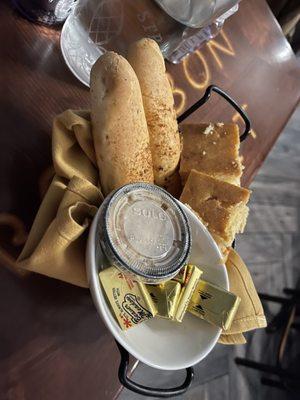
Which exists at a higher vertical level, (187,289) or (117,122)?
(117,122)

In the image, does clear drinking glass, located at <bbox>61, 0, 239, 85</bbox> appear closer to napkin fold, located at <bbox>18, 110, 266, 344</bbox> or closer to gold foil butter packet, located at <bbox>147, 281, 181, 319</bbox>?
napkin fold, located at <bbox>18, 110, 266, 344</bbox>

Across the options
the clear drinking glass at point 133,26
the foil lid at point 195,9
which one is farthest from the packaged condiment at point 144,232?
the foil lid at point 195,9

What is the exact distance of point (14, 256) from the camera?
0.37 m

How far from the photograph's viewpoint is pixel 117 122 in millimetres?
367

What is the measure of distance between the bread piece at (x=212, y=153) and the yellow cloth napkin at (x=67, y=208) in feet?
0.34

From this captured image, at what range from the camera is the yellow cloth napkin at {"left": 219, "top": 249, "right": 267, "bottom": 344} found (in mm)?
409

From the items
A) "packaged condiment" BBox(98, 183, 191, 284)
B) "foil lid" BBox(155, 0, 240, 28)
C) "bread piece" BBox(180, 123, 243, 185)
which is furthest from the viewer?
"foil lid" BBox(155, 0, 240, 28)

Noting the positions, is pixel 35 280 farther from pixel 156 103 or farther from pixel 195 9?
pixel 195 9

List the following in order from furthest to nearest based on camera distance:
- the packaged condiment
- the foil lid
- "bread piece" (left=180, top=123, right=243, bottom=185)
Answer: the foil lid
"bread piece" (left=180, top=123, right=243, bottom=185)
the packaged condiment

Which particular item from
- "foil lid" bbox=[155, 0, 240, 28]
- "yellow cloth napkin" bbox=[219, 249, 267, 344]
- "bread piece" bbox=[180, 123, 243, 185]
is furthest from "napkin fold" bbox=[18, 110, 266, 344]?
"foil lid" bbox=[155, 0, 240, 28]

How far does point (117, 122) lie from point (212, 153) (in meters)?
0.13

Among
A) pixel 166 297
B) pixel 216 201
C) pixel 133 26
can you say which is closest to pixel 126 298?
pixel 166 297

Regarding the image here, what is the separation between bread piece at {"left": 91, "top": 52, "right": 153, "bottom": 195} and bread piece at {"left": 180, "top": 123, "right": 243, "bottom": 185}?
0.07 meters

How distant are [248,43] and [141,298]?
0.53 m
